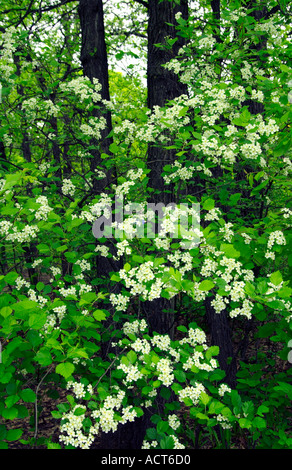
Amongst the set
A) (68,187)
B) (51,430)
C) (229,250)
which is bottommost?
(51,430)

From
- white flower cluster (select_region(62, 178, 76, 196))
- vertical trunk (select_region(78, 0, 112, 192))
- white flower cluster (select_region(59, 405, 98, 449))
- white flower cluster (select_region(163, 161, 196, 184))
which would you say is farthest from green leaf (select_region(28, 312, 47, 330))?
vertical trunk (select_region(78, 0, 112, 192))

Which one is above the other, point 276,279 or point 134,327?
point 276,279

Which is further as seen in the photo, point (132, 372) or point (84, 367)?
point (84, 367)

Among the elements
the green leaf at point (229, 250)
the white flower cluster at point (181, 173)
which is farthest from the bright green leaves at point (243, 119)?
the green leaf at point (229, 250)

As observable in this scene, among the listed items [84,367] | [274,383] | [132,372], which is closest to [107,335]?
[84,367]

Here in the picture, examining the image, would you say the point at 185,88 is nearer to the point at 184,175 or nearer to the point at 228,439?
the point at 184,175

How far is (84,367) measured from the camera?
2.39m

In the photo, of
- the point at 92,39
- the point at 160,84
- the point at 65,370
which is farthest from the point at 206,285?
the point at 92,39

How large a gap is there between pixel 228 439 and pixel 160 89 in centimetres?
399

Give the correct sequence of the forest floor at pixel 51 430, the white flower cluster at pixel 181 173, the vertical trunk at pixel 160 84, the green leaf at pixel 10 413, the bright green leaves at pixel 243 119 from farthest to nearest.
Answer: the forest floor at pixel 51 430 → the vertical trunk at pixel 160 84 → the white flower cluster at pixel 181 173 → the bright green leaves at pixel 243 119 → the green leaf at pixel 10 413

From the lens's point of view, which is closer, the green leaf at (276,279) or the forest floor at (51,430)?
the green leaf at (276,279)

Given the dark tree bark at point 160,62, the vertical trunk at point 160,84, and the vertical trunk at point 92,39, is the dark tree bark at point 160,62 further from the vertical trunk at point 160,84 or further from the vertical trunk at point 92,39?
the vertical trunk at point 92,39

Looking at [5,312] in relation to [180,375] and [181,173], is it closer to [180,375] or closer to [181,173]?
[180,375]
